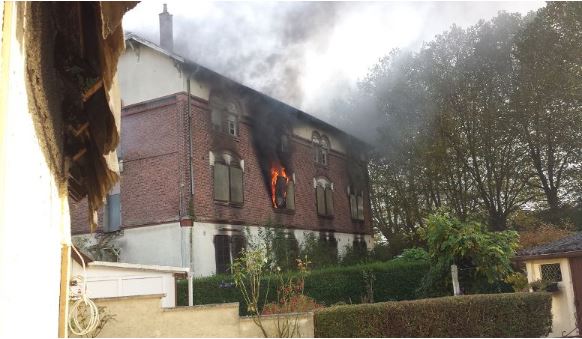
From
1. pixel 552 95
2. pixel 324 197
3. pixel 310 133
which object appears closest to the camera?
pixel 552 95

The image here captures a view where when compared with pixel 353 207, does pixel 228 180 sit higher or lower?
higher

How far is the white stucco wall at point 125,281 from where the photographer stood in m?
13.6

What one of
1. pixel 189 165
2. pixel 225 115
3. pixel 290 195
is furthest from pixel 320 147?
pixel 189 165

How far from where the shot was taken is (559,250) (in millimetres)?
13086

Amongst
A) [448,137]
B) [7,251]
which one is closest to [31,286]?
[7,251]

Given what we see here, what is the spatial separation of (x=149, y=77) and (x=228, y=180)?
487cm

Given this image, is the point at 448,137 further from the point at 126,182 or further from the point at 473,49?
the point at 126,182

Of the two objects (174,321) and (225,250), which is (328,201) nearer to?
(225,250)

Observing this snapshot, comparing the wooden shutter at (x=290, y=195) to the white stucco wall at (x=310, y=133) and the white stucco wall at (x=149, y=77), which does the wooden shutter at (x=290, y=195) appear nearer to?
the white stucco wall at (x=310, y=133)

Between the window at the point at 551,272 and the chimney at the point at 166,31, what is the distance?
15.4m

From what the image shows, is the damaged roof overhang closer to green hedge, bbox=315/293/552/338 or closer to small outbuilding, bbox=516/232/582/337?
green hedge, bbox=315/293/552/338

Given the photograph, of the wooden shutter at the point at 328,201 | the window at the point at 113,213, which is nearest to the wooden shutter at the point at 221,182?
the window at the point at 113,213

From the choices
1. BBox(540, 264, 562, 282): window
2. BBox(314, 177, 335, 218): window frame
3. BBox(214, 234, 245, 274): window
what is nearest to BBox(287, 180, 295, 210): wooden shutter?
BBox(314, 177, 335, 218): window frame

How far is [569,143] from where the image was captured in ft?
84.2
